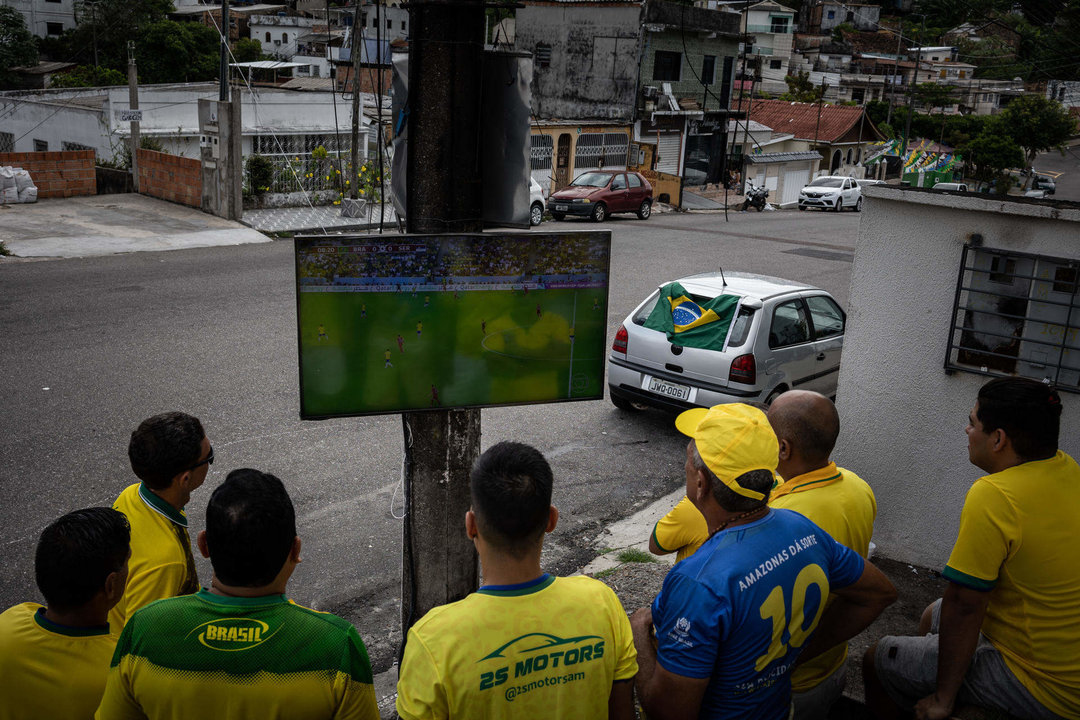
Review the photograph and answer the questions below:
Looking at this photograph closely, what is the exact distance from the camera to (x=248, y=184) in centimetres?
2094

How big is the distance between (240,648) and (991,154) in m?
7.40

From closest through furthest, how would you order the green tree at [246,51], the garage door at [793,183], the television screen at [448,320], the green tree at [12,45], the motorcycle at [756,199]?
the television screen at [448,320] < the motorcycle at [756,199] < the garage door at [793,183] < the green tree at [12,45] < the green tree at [246,51]

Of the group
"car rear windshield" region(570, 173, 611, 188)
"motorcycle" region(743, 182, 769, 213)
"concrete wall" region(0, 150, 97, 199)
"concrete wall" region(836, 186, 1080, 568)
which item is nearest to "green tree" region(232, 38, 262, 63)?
"motorcycle" region(743, 182, 769, 213)

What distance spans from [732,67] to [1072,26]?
3842 cm

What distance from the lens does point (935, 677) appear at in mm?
3268

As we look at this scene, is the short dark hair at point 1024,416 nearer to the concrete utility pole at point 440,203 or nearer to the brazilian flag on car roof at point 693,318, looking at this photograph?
the concrete utility pole at point 440,203

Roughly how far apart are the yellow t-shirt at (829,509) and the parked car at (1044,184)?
3319 mm

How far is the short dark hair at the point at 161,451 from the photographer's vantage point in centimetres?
302

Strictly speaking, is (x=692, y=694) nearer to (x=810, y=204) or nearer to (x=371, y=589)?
(x=371, y=589)

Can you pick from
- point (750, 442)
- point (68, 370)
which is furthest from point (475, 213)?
point (68, 370)

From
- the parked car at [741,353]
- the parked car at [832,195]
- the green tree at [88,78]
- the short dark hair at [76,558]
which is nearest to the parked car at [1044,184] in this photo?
the parked car at [741,353]

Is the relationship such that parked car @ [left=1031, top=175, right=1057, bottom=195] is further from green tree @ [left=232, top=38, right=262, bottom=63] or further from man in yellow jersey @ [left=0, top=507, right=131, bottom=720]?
green tree @ [left=232, top=38, right=262, bottom=63]

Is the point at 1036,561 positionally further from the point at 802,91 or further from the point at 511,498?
the point at 802,91

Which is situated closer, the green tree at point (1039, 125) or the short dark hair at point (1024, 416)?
the short dark hair at point (1024, 416)
